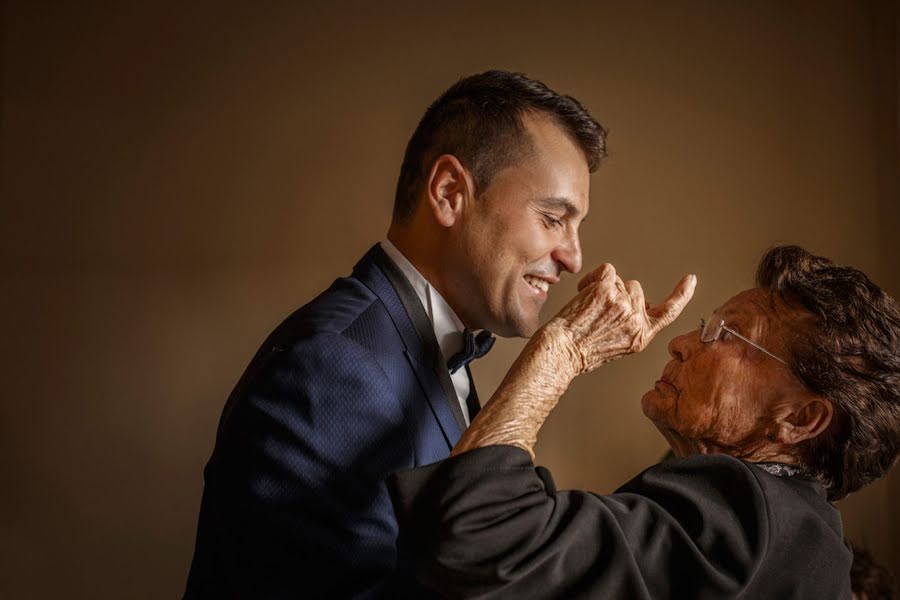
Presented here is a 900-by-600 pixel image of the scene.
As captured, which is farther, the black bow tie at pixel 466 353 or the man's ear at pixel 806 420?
the black bow tie at pixel 466 353

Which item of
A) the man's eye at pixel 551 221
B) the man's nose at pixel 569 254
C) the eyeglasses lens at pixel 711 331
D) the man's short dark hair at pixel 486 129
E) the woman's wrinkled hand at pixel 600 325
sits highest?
the man's short dark hair at pixel 486 129

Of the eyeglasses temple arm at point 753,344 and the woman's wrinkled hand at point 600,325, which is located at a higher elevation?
the woman's wrinkled hand at point 600,325

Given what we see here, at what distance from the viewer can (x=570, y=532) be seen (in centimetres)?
99

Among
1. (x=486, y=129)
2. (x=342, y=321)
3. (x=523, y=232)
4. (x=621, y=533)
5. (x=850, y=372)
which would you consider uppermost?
(x=486, y=129)

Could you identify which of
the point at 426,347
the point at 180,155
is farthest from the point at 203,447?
the point at 426,347

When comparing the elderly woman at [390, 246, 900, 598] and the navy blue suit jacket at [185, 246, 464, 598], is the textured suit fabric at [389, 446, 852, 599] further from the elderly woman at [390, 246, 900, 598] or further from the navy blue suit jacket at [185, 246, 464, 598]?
the navy blue suit jacket at [185, 246, 464, 598]

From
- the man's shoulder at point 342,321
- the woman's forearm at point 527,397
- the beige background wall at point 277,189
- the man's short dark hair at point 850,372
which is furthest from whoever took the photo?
the beige background wall at point 277,189

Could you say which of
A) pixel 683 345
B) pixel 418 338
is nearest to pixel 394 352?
pixel 418 338

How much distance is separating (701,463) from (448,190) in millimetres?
664

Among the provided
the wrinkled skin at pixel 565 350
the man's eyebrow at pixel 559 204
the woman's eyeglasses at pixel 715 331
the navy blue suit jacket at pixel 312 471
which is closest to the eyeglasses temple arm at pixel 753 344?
the woman's eyeglasses at pixel 715 331

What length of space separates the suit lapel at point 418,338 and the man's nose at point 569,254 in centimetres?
29

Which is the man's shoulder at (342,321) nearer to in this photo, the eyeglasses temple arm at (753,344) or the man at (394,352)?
the man at (394,352)

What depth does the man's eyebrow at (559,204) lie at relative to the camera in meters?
1.44

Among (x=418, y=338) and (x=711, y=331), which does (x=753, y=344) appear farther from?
(x=418, y=338)
